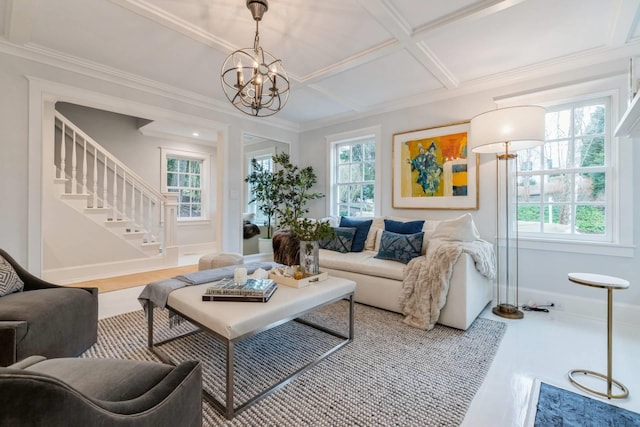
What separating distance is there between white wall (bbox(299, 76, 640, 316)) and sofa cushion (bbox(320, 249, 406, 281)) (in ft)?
3.66

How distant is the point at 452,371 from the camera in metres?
1.82

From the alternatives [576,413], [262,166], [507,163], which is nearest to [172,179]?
[262,166]

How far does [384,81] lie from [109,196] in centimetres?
482

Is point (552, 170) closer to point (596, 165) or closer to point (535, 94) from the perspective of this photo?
point (596, 165)

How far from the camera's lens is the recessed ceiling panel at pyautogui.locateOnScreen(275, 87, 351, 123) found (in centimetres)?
383

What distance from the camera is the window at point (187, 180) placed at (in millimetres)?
5965

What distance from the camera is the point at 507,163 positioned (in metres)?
3.13

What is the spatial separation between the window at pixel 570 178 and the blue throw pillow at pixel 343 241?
188cm

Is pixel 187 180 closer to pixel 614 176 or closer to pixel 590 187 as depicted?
pixel 590 187

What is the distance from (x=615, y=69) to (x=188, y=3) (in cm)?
371

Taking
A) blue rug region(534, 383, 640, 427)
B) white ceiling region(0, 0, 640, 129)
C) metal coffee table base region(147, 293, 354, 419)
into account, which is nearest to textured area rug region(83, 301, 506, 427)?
metal coffee table base region(147, 293, 354, 419)

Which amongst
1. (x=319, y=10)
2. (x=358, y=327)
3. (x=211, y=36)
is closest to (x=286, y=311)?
(x=358, y=327)

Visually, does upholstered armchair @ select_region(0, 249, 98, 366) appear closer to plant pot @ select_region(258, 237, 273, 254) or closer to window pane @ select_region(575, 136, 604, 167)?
plant pot @ select_region(258, 237, 273, 254)

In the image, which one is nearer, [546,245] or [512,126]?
[512,126]
